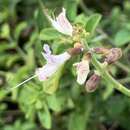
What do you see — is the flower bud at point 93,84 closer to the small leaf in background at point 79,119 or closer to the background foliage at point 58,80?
the background foliage at point 58,80

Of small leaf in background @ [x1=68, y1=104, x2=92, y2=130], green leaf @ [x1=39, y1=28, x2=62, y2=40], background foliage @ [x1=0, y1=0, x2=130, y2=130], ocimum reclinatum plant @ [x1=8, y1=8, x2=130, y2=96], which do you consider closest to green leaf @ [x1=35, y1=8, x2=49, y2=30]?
background foliage @ [x1=0, y1=0, x2=130, y2=130]

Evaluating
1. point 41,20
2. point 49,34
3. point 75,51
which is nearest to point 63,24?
point 75,51

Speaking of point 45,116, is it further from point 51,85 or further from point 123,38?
point 123,38

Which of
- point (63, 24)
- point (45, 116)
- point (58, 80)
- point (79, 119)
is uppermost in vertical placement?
point (63, 24)

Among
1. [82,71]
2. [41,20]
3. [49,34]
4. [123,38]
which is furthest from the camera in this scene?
[123,38]

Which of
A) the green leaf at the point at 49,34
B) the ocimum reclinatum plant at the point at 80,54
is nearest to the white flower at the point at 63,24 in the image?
the ocimum reclinatum plant at the point at 80,54

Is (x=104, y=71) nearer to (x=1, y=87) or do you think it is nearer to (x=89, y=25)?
(x=89, y=25)

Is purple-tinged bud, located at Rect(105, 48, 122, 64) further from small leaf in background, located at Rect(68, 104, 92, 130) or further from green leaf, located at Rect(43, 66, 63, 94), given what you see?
small leaf in background, located at Rect(68, 104, 92, 130)

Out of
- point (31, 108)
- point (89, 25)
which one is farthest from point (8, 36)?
point (89, 25)
